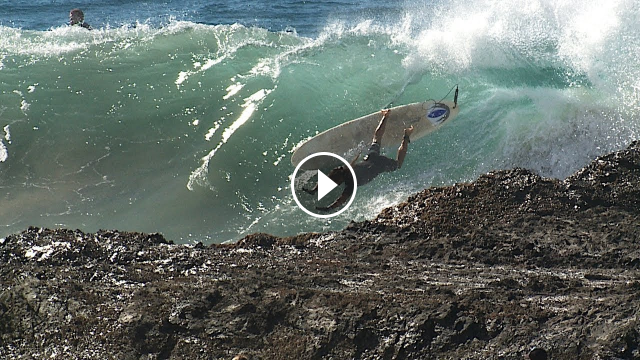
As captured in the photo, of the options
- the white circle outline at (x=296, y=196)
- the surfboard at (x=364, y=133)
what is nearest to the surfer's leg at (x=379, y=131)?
the surfboard at (x=364, y=133)

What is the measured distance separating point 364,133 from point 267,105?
2.80 metres

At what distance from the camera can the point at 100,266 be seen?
749 centimetres

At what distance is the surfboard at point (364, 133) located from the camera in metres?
11.8

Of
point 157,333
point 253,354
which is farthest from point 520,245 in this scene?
point 157,333

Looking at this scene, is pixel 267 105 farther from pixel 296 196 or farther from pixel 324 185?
pixel 324 185

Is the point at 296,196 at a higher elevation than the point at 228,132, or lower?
lower

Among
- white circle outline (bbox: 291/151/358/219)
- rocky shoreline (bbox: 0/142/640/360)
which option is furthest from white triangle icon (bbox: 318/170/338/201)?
rocky shoreline (bbox: 0/142/640/360)

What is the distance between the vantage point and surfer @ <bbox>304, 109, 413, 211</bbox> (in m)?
10.8

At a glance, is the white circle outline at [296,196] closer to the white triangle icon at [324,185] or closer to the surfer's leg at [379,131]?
the white triangle icon at [324,185]

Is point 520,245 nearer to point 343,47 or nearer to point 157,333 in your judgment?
point 157,333

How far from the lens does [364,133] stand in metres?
11.9

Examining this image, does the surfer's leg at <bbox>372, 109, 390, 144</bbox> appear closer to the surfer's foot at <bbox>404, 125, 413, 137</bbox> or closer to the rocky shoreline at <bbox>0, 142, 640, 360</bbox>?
the surfer's foot at <bbox>404, 125, 413, 137</bbox>

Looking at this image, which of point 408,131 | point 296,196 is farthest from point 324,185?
point 408,131

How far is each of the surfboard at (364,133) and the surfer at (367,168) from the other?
441mm
